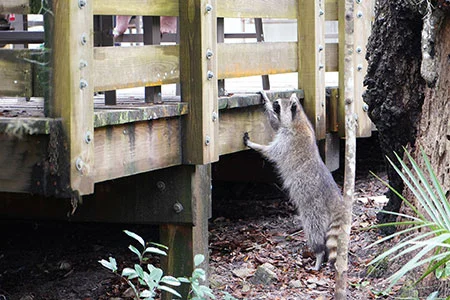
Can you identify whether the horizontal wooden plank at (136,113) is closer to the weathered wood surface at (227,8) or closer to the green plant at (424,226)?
the weathered wood surface at (227,8)

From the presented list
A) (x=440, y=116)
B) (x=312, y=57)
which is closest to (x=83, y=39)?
(x=440, y=116)

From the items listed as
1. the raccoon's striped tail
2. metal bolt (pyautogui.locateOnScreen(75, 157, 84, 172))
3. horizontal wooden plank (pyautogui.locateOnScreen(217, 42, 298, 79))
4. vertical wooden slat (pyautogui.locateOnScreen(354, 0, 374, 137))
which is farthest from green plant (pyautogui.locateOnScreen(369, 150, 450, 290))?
vertical wooden slat (pyautogui.locateOnScreen(354, 0, 374, 137))

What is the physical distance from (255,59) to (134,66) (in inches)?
74.4

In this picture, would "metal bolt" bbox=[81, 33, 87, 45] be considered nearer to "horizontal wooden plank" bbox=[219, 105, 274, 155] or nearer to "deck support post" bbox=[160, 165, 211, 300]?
"deck support post" bbox=[160, 165, 211, 300]

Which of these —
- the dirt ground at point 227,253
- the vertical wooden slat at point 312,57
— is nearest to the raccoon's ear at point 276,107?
the vertical wooden slat at point 312,57

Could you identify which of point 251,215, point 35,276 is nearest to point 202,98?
point 35,276

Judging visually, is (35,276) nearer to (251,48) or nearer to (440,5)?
(251,48)

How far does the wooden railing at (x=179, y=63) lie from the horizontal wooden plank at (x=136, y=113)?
0.41 feet

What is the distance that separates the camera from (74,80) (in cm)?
399

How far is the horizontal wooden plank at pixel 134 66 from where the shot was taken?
448 centimetres

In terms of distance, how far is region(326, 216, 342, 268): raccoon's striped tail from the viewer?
6.58 metres

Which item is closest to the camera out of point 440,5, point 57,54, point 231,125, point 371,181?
point 57,54

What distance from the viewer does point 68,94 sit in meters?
3.98

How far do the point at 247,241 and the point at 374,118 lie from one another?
5.53ft
